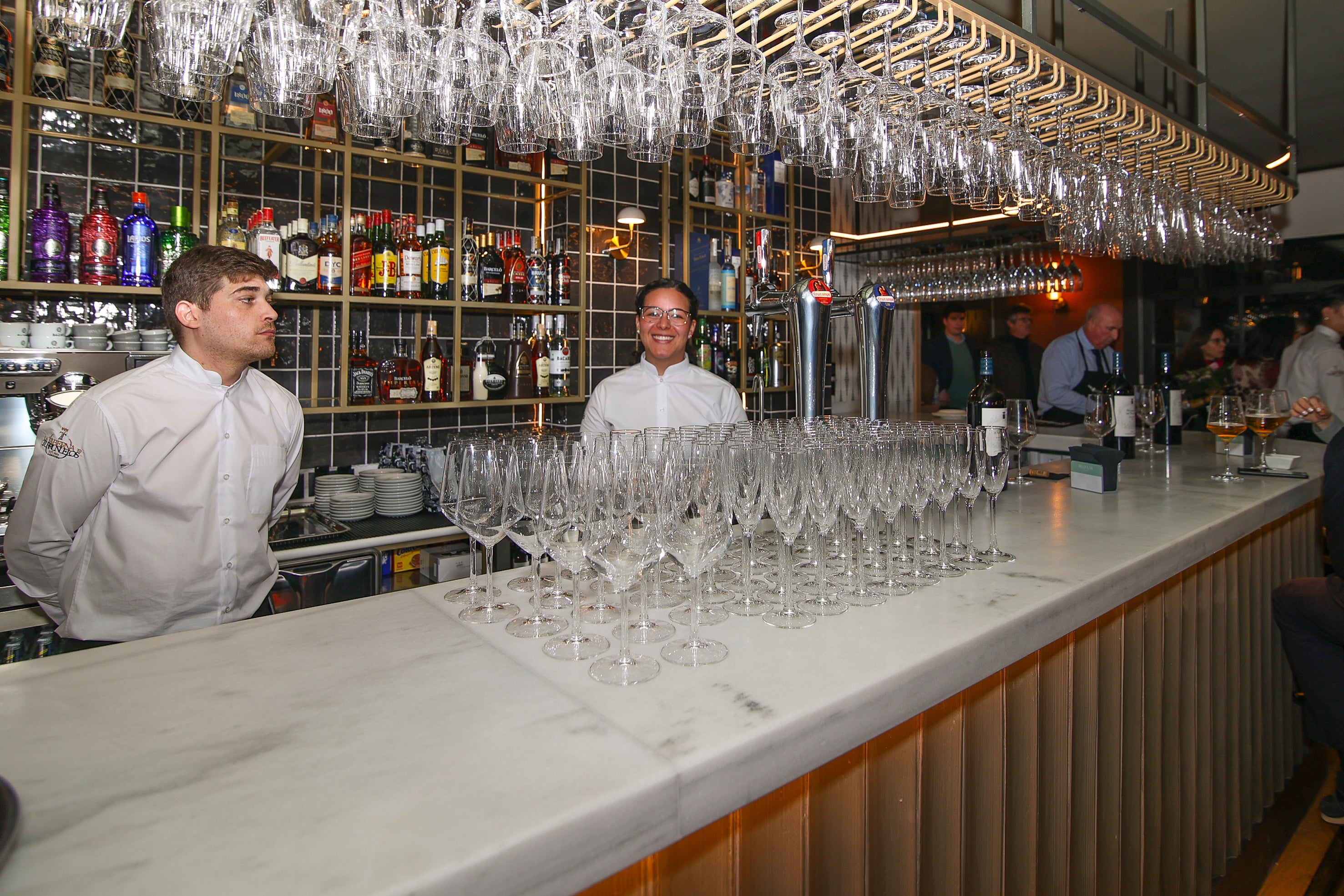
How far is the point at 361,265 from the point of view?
3.17m

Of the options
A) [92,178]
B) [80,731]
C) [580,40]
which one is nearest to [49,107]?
[92,178]

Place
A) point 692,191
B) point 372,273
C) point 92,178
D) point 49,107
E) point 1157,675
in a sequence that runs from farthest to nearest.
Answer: point 692,191
point 372,273
point 92,178
point 49,107
point 1157,675

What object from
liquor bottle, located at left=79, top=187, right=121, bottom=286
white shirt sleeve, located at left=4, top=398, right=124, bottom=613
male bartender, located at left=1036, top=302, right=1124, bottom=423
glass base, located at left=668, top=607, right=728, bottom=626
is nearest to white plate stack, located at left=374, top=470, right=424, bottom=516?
liquor bottle, located at left=79, top=187, right=121, bottom=286

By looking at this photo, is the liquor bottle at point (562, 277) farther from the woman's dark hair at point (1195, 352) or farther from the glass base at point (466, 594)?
the woman's dark hair at point (1195, 352)

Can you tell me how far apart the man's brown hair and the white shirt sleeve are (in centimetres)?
34

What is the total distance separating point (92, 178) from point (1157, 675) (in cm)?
365

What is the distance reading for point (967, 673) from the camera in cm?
107

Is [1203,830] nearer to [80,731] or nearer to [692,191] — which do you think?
[80,731]

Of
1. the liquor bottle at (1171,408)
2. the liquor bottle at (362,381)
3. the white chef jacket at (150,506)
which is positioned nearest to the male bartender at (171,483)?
the white chef jacket at (150,506)

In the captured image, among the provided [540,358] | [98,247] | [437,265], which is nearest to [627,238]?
[540,358]

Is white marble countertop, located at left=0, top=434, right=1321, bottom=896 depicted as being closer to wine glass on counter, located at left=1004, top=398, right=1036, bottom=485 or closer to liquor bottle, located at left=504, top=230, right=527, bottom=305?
wine glass on counter, located at left=1004, top=398, right=1036, bottom=485

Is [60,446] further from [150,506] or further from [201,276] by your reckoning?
[201,276]

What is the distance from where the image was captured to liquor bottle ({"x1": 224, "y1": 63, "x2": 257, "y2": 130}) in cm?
285

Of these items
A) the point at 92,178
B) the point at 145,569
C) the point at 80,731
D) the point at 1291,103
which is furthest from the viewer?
the point at 1291,103
